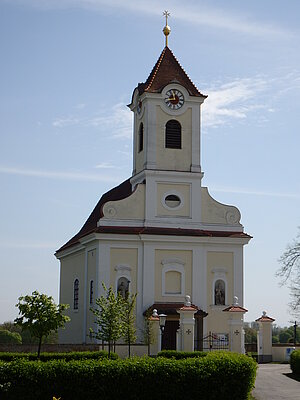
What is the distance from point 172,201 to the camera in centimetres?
4969

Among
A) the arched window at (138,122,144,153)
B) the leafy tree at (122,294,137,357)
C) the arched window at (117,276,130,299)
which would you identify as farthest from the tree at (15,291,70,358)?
the arched window at (138,122,144,153)

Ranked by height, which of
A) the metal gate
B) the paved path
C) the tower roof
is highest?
the tower roof

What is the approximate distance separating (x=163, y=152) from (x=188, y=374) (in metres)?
24.3

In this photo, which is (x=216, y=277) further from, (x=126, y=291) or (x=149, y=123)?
(x=149, y=123)

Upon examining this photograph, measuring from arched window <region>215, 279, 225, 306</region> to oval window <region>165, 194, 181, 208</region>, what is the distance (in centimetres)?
530

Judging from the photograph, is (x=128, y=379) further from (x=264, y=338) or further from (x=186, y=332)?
(x=264, y=338)

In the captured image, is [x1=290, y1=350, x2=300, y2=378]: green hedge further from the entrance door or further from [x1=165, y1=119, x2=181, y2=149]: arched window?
[x1=165, y1=119, x2=181, y2=149]: arched window

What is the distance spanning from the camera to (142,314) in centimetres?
4719

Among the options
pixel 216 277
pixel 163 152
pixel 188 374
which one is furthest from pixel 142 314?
pixel 188 374

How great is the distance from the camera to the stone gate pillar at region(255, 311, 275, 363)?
151 ft

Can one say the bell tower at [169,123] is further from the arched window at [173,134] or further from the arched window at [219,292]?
the arched window at [219,292]

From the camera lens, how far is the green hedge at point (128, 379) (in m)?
25.7

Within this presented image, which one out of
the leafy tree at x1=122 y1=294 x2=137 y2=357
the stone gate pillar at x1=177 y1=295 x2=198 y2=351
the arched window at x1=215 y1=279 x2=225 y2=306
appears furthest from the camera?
the arched window at x1=215 y1=279 x2=225 y2=306

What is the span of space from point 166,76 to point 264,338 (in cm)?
1741
